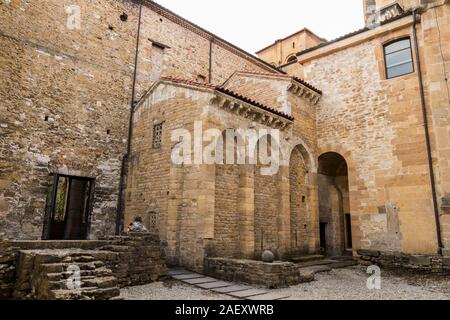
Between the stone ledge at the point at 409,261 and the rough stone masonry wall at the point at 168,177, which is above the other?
the rough stone masonry wall at the point at 168,177

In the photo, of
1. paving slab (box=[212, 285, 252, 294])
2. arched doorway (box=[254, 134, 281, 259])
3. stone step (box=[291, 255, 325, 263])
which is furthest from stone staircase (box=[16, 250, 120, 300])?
stone step (box=[291, 255, 325, 263])

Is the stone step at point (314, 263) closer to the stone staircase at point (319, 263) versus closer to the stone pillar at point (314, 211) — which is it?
the stone staircase at point (319, 263)

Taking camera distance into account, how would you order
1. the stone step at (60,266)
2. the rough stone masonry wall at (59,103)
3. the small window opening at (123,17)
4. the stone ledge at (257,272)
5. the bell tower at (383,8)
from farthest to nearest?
the bell tower at (383,8)
the small window opening at (123,17)
the rough stone masonry wall at (59,103)
the stone ledge at (257,272)
the stone step at (60,266)

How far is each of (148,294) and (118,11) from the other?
12.2m

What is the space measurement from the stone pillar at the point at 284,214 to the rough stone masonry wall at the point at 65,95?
663 cm

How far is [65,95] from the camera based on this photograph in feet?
39.3

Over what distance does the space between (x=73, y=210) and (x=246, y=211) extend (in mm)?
9276

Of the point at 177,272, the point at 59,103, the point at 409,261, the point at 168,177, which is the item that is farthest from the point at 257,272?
the point at 59,103

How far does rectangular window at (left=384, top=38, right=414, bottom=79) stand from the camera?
13352 mm

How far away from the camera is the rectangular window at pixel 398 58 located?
43.8 ft

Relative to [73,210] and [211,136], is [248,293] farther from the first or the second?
[73,210]

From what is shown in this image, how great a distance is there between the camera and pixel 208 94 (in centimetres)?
1052

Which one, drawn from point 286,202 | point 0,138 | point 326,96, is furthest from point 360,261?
point 0,138

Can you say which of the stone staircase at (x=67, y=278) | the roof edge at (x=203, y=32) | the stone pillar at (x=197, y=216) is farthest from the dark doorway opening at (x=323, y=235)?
the stone staircase at (x=67, y=278)
